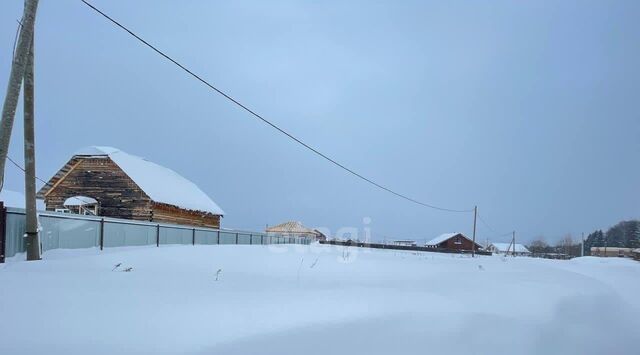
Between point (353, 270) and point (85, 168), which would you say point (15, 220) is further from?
point (85, 168)

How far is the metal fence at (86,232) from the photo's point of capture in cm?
971

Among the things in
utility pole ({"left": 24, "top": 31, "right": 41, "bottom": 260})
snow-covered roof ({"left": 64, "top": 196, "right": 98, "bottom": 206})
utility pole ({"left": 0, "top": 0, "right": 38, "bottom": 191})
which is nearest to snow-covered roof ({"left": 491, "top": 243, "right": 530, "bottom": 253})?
snow-covered roof ({"left": 64, "top": 196, "right": 98, "bottom": 206})

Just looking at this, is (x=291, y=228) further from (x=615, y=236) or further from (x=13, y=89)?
(x=615, y=236)

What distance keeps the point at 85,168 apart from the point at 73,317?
23173 mm

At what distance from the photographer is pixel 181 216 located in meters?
29.8

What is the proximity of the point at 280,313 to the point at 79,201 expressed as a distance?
23.6m

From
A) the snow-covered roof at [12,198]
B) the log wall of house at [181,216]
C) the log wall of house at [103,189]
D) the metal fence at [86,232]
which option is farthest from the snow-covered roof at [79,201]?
the snow-covered roof at [12,198]

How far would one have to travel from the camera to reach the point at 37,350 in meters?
4.38

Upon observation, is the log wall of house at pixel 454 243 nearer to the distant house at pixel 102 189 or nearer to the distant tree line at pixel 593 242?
the distant tree line at pixel 593 242

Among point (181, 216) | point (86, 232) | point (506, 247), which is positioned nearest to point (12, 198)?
point (181, 216)

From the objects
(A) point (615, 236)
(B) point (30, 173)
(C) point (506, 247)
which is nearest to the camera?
(B) point (30, 173)

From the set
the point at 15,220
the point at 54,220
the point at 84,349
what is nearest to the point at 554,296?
the point at 84,349

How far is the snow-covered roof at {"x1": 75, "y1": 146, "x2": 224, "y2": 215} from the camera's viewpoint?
25.6m

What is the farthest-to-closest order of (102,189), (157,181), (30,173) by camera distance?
(157,181) < (102,189) < (30,173)
